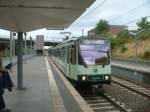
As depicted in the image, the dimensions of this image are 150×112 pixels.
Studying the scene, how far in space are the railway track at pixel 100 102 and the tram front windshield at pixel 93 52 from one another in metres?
1.62

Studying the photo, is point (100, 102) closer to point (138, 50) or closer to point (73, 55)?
point (73, 55)

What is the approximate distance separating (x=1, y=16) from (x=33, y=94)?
15.0 feet

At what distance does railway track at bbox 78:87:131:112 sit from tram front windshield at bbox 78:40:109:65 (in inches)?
63.9

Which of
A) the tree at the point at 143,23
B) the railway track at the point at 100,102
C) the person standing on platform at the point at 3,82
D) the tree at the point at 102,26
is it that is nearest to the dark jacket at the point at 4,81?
the person standing on platform at the point at 3,82

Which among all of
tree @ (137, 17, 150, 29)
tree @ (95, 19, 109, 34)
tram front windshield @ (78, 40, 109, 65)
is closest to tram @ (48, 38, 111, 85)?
tram front windshield @ (78, 40, 109, 65)

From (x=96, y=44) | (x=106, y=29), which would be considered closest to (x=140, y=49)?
(x=106, y=29)

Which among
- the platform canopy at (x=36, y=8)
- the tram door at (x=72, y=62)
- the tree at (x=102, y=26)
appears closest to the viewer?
the platform canopy at (x=36, y=8)

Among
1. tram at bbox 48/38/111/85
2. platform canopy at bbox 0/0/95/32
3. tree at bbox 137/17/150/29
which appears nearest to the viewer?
platform canopy at bbox 0/0/95/32

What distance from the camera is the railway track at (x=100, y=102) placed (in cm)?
1478

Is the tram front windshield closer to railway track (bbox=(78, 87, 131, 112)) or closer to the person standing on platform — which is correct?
railway track (bbox=(78, 87, 131, 112))

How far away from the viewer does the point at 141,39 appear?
83.1m

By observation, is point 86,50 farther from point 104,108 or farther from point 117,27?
point 117,27

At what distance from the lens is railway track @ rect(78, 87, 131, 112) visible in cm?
1478

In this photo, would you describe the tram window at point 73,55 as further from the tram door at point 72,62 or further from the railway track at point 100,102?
the railway track at point 100,102
